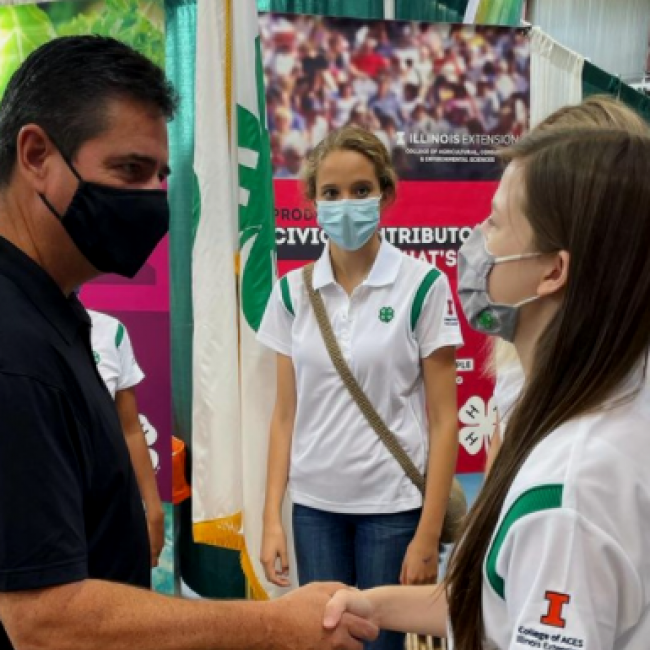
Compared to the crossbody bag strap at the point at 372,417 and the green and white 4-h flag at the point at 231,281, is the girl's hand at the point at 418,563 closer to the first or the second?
the crossbody bag strap at the point at 372,417

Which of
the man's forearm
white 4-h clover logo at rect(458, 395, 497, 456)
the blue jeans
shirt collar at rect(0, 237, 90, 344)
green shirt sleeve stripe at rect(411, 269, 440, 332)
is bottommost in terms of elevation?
white 4-h clover logo at rect(458, 395, 497, 456)

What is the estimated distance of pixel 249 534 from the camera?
279cm

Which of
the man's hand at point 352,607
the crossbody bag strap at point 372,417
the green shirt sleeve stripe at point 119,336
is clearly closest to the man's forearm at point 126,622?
the man's hand at point 352,607

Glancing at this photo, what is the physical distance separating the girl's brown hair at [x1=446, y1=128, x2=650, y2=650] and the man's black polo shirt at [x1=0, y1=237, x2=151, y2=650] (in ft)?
1.70

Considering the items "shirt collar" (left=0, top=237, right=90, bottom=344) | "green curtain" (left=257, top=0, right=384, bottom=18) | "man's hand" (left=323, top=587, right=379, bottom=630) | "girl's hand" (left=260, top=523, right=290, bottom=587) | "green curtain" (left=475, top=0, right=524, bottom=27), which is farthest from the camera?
"green curtain" (left=475, top=0, right=524, bottom=27)

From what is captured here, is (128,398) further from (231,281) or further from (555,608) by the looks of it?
(555,608)

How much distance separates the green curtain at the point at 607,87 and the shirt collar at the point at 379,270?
6.26 ft

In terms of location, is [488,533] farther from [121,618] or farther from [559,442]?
[121,618]

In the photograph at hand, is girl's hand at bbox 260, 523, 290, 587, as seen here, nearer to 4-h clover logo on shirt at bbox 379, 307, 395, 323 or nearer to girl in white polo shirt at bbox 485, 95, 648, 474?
4-h clover logo on shirt at bbox 379, 307, 395, 323

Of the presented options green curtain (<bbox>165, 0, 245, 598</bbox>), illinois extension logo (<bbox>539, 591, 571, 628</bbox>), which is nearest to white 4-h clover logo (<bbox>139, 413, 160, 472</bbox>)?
green curtain (<bbox>165, 0, 245, 598</bbox>)

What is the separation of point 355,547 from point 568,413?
1.24 metres

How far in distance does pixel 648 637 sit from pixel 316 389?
1279mm

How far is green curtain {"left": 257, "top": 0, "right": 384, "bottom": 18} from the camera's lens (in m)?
3.33

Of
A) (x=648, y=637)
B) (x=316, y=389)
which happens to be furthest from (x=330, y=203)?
(x=648, y=637)
